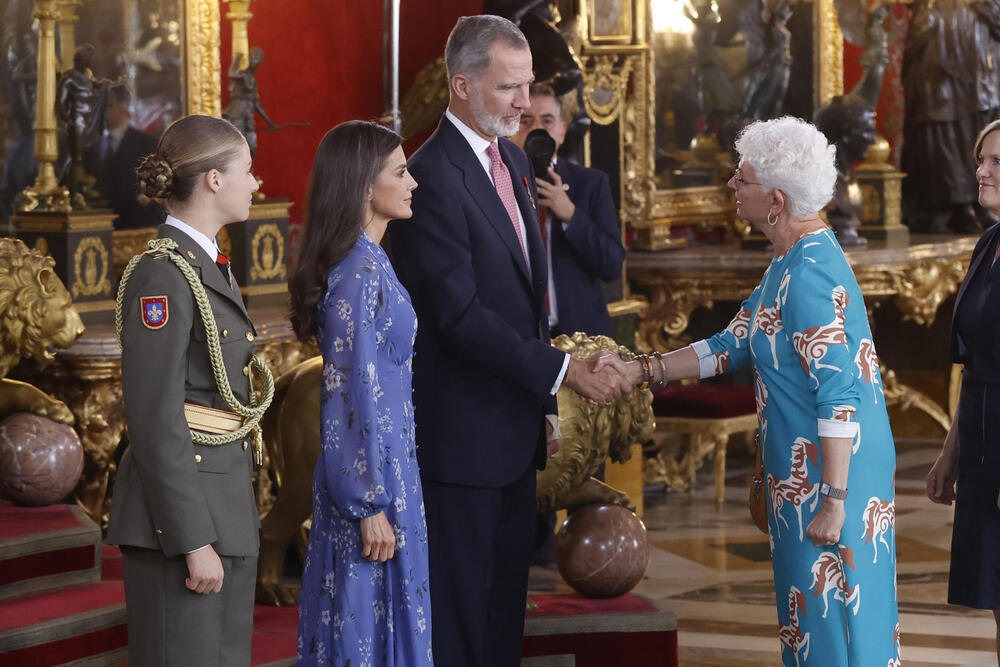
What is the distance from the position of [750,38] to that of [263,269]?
14.3 feet

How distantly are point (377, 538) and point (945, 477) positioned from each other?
1619 mm

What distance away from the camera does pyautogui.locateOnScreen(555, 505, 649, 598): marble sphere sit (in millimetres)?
4281

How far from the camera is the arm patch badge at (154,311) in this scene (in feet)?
8.61

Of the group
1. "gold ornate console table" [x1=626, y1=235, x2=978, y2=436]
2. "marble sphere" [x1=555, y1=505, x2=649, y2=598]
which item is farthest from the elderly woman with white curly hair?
"gold ornate console table" [x1=626, y1=235, x2=978, y2=436]

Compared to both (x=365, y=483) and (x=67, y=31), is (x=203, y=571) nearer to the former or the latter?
(x=365, y=483)

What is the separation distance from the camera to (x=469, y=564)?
3.34 meters

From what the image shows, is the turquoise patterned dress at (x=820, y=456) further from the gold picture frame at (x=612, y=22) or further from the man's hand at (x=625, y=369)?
the gold picture frame at (x=612, y=22)

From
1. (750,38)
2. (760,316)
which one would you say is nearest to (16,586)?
(760,316)

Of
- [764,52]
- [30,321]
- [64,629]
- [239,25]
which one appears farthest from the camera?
[764,52]

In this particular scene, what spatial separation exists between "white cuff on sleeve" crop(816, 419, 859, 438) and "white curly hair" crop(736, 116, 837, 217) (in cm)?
47

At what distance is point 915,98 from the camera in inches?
376

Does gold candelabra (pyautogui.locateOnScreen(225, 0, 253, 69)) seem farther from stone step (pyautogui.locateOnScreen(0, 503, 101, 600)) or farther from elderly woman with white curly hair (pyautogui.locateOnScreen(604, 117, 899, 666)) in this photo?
elderly woman with white curly hair (pyautogui.locateOnScreen(604, 117, 899, 666))

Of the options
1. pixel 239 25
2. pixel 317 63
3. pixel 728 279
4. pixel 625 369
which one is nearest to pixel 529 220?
pixel 625 369

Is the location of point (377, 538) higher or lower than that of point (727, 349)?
lower
